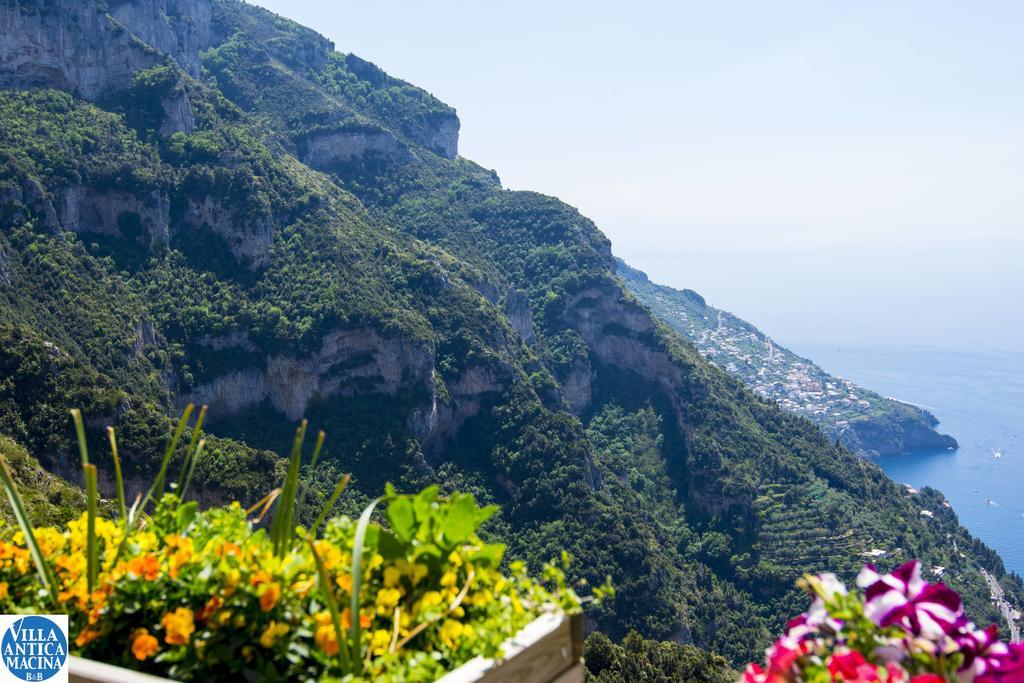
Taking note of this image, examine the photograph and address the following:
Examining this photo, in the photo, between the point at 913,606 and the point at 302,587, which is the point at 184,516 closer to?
the point at 302,587

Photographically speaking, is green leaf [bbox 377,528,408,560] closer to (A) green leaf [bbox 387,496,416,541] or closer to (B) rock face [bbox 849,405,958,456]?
(A) green leaf [bbox 387,496,416,541]

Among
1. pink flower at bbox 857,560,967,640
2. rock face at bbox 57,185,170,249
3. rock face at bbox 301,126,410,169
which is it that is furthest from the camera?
rock face at bbox 301,126,410,169

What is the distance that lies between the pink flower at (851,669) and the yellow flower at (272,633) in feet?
5.74

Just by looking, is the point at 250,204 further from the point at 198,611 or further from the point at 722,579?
the point at 198,611

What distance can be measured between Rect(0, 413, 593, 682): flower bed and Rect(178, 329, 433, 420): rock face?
1831 inches

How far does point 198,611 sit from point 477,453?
5266 centimetres

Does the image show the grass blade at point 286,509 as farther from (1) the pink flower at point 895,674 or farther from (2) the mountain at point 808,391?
(2) the mountain at point 808,391

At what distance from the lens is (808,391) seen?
139750 millimetres

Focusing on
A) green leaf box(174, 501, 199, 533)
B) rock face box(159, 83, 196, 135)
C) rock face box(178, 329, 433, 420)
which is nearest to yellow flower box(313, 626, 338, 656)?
green leaf box(174, 501, 199, 533)

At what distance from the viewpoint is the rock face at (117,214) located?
Result: 44.6m

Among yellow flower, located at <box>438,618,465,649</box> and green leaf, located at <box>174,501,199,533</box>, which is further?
green leaf, located at <box>174,501,199,533</box>

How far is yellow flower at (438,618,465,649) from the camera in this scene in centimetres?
241

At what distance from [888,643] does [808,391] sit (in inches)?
5900

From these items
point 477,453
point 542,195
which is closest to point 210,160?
point 477,453
